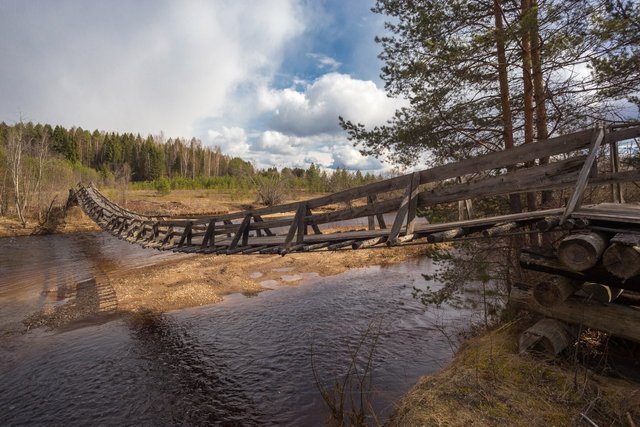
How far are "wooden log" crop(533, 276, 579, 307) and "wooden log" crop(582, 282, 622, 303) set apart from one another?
391mm

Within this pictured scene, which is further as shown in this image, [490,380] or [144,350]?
[144,350]

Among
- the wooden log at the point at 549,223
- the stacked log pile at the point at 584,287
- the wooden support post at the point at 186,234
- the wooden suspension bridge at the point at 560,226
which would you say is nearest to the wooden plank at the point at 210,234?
the wooden support post at the point at 186,234

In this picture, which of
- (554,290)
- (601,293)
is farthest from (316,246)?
(601,293)

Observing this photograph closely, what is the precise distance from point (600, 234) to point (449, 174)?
1.85 meters

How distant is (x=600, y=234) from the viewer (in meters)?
3.61

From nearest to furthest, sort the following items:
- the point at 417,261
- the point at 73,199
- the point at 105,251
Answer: the point at 417,261, the point at 105,251, the point at 73,199

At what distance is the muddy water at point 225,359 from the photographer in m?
6.50

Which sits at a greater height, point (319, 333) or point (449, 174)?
point (449, 174)

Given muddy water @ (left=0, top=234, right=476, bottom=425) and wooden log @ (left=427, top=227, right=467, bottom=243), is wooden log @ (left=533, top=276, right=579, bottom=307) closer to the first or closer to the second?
wooden log @ (left=427, top=227, right=467, bottom=243)

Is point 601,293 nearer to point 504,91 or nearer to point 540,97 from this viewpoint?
point 540,97

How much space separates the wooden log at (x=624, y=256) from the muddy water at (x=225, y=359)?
4455mm

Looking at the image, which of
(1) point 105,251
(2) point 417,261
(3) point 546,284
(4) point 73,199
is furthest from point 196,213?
(3) point 546,284

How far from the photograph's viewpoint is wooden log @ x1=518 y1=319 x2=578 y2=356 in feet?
15.3

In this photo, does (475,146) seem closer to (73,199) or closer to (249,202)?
(73,199)
